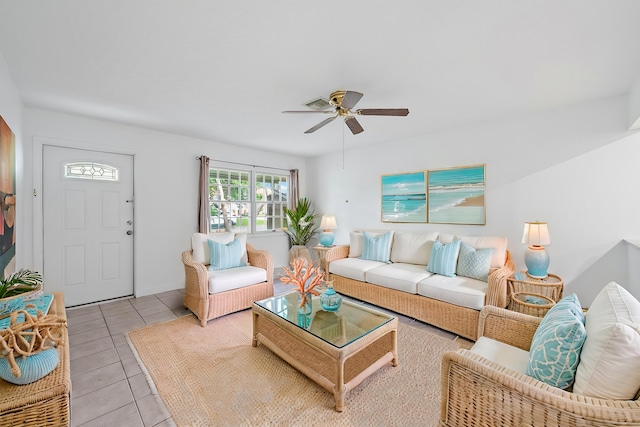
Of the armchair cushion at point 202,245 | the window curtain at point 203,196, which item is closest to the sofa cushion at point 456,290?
the armchair cushion at point 202,245

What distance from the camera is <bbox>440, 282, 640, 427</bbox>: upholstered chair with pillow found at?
945 mm

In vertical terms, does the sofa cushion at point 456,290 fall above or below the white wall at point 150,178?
below

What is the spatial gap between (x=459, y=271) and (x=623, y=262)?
1584mm

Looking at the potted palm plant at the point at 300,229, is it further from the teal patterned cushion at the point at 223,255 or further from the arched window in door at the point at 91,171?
the arched window in door at the point at 91,171

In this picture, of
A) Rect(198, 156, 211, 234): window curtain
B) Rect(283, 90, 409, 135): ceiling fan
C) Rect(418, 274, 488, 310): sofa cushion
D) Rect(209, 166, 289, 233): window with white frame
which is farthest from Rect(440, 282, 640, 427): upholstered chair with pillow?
Answer: Rect(209, 166, 289, 233): window with white frame

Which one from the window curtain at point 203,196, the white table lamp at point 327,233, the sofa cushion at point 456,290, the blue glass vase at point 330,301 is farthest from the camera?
the white table lamp at point 327,233

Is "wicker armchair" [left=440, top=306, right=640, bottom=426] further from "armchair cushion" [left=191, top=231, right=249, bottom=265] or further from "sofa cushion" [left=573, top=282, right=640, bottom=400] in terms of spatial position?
"armchair cushion" [left=191, top=231, right=249, bottom=265]

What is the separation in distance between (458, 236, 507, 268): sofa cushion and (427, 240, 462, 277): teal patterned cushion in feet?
0.64

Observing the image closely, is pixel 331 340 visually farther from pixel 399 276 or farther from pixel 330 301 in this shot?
pixel 399 276

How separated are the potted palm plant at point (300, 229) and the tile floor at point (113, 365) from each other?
2395 mm

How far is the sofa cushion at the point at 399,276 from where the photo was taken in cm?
310

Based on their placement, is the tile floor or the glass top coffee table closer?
the tile floor

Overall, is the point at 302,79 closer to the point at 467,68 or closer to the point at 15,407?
the point at 467,68

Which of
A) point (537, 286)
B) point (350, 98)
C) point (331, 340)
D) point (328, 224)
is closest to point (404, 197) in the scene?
point (328, 224)
